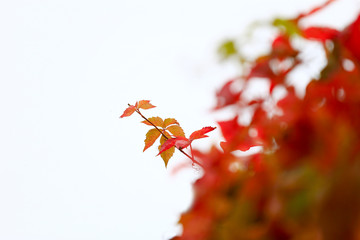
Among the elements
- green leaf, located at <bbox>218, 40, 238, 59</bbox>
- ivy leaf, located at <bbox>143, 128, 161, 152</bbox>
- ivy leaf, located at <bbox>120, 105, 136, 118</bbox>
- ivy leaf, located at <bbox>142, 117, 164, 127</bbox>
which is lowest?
green leaf, located at <bbox>218, 40, 238, 59</bbox>

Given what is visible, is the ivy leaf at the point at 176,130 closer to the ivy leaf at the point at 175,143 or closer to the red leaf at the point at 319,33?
the ivy leaf at the point at 175,143

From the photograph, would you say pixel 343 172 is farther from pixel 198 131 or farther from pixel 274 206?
pixel 198 131

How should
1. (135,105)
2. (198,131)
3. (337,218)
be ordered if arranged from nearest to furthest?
1. (337,218)
2. (198,131)
3. (135,105)

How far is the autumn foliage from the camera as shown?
0.62 feet

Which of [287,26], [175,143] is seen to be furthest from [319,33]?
[175,143]

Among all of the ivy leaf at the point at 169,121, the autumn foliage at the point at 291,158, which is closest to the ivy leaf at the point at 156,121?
the ivy leaf at the point at 169,121

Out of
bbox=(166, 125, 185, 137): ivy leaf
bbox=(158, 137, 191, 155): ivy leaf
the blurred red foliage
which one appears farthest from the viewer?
bbox=(166, 125, 185, 137): ivy leaf

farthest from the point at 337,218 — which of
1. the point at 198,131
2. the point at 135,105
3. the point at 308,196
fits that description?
the point at 135,105

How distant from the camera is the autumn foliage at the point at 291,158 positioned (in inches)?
7.4

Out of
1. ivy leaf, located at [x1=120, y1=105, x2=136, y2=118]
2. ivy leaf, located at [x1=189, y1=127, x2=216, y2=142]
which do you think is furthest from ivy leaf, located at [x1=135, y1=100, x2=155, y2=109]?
ivy leaf, located at [x1=189, y1=127, x2=216, y2=142]

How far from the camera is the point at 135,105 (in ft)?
2.21

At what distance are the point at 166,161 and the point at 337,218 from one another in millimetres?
437

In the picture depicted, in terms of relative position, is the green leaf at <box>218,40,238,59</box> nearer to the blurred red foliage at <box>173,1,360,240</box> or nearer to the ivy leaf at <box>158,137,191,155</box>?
the blurred red foliage at <box>173,1,360,240</box>

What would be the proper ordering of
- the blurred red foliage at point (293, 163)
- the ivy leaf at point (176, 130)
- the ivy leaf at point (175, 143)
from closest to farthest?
the blurred red foliage at point (293, 163) < the ivy leaf at point (175, 143) < the ivy leaf at point (176, 130)
